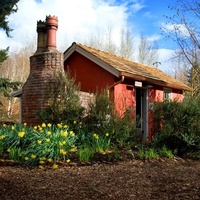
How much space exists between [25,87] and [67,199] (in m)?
6.74

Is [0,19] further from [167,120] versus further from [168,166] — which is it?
[168,166]

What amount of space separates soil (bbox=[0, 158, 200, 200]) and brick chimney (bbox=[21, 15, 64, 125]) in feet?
11.9

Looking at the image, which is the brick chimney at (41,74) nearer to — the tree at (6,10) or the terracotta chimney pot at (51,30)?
the terracotta chimney pot at (51,30)

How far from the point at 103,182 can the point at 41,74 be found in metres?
5.72

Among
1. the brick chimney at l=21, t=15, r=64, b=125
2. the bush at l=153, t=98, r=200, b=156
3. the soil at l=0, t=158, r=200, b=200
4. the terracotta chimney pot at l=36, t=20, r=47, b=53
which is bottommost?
the soil at l=0, t=158, r=200, b=200

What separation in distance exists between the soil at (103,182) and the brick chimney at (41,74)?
142 inches

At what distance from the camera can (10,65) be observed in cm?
3631

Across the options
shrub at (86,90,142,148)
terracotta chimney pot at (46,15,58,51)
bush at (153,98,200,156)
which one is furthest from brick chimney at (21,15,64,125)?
bush at (153,98,200,156)

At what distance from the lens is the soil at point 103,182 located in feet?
12.7

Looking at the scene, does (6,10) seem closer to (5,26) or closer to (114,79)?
(5,26)

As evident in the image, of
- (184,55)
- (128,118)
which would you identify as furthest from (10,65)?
(128,118)

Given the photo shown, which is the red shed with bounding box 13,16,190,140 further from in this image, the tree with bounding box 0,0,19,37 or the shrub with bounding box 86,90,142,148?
the tree with bounding box 0,0,19,37

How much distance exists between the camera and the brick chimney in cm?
927

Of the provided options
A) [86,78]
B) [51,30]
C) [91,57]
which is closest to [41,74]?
[51,30]
